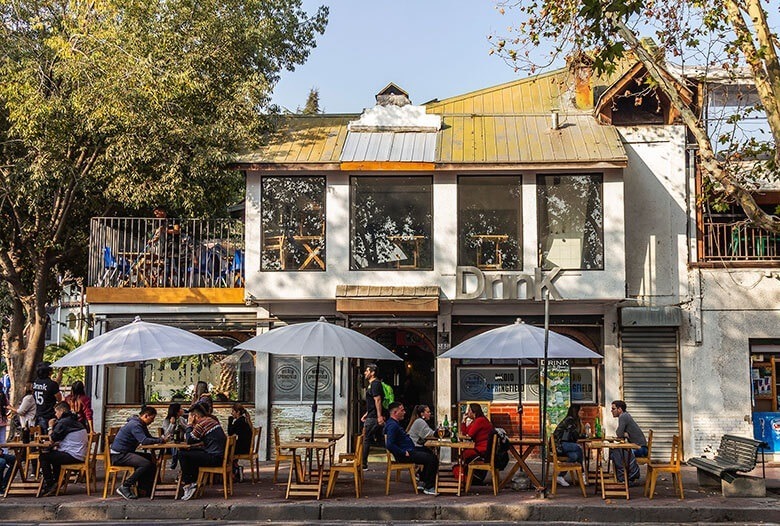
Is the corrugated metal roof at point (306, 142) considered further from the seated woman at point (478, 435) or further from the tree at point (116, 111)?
the seated woman at point (478, 435)

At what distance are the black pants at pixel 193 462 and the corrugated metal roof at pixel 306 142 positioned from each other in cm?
646

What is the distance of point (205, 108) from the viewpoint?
18.5 metres

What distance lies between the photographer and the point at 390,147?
17.5 meters

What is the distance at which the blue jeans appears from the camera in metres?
A: 13.4

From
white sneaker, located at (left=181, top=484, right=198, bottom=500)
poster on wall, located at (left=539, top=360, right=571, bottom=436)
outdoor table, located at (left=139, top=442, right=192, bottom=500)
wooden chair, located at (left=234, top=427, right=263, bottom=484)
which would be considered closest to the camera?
outdoor table, located at (left=139, top=442, right=192, bottom=500)

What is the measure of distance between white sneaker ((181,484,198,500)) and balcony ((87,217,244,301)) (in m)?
5.77

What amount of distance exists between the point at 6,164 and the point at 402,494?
11143 millimetres

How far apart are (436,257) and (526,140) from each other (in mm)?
3018

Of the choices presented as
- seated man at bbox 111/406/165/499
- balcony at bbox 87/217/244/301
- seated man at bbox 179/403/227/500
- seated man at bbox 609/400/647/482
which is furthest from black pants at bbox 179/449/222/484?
seated man at bbox 609/400/647/482

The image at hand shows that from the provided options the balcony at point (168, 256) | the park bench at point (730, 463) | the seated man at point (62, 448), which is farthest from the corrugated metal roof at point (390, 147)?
the park bench at point (730, 463)

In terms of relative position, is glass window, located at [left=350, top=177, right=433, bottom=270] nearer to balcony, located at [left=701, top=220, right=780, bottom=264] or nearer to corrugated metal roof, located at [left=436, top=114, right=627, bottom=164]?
corrugated metal roof, located at [left=436, top=114, right=627, bottom=164]

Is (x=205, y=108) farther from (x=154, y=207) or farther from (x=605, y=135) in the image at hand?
(x=605, y=135)

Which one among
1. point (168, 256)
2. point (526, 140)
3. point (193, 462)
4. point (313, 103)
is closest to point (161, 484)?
point (193, 462)

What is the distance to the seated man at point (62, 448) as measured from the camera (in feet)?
41.2
